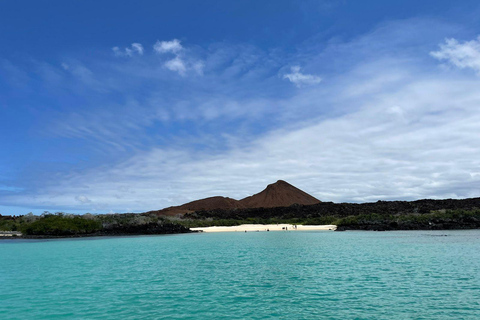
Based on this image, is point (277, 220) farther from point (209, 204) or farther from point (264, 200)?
point (209, 204)

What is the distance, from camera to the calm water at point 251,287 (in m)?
14.8

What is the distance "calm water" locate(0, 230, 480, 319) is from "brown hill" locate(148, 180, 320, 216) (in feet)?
336

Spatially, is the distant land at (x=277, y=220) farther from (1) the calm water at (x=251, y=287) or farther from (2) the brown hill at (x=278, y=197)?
(1) the calm water at (x=251, y=287)

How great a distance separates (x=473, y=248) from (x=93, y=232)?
5670 cm

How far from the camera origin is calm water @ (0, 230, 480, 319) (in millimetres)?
14820

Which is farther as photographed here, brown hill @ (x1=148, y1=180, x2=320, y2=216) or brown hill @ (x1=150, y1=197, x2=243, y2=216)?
brown hill @ (x1=150, y1=197, x2=243, y2=216)

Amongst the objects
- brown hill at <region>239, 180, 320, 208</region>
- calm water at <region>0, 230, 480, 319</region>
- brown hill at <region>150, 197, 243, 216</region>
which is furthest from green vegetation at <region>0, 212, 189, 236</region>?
brown hill at <region>239, 180, 320, 208</region>

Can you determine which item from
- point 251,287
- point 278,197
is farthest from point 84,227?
point 278,197

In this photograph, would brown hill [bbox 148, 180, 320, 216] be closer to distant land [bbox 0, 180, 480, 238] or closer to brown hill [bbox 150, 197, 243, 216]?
brown hill [bbox 150, 197, 243, 216]

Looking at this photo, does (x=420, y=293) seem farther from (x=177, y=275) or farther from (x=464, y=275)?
(x=177, y=275)

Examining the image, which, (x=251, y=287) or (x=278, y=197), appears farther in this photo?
(x=278, y=197)

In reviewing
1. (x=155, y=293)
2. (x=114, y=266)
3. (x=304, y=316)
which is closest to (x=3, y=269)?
(x=114, y=266)

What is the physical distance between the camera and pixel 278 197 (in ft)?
443

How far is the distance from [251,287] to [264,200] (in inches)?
4649
